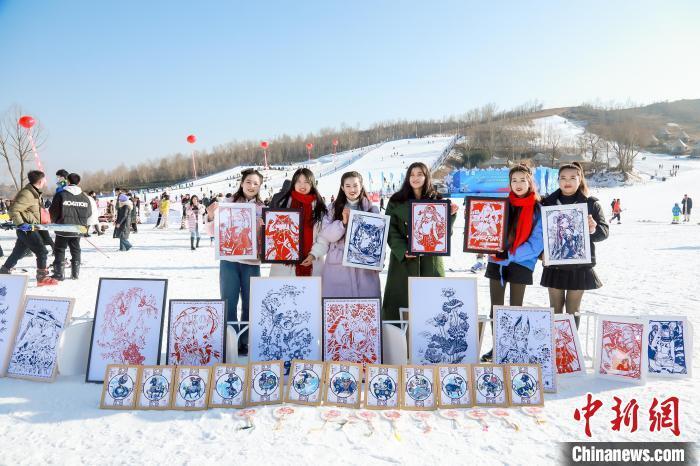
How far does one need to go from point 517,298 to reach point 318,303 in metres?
2.16

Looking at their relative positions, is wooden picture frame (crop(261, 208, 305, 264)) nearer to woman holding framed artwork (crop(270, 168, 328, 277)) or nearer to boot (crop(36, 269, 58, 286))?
woman holding framed artwork (crop(270, 168, 328, 277))

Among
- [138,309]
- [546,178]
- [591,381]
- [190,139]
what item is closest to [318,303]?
[138,309]

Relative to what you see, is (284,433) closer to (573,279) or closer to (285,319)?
(285,319)

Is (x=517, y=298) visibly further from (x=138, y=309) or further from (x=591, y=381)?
(x=138, y=309)

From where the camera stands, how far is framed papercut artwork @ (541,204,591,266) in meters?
4.27

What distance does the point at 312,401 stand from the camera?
359cm

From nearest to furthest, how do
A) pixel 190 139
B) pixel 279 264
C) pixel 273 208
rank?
pixel 273 208, pixel 279 264, pixel 190 139

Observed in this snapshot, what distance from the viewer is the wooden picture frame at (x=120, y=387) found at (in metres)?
3.59

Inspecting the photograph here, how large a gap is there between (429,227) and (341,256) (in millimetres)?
974

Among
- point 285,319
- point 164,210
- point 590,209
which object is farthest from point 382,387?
point 164,210

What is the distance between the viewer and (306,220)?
4695mm

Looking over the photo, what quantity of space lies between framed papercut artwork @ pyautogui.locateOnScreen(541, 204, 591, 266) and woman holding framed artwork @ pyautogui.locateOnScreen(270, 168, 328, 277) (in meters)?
2.30

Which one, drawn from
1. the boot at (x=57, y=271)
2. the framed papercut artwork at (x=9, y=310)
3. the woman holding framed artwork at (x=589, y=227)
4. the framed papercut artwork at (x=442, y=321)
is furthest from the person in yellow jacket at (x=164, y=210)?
the woman holding framed artwork at (x=589, y=227)

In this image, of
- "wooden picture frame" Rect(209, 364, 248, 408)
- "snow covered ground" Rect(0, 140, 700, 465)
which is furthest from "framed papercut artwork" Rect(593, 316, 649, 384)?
"wooden picture frame" Rect(209, 364, 248, 408)
